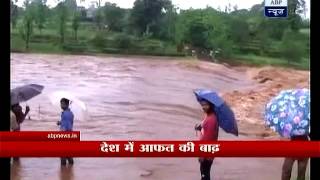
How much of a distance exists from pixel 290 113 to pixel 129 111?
1.09 metres

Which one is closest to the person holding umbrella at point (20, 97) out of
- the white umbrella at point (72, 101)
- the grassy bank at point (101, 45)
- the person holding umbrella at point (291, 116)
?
the white umbrella at point (72, 101)

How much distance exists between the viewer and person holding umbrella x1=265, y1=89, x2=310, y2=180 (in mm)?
4141

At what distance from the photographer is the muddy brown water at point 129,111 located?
416 cm

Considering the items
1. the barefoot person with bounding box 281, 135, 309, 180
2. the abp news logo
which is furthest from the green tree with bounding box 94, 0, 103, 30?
the barefoot person with bounding box 281, 135, 309, 180

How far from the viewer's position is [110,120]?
13.8ft

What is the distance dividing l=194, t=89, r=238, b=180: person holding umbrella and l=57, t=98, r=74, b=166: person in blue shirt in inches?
33.4

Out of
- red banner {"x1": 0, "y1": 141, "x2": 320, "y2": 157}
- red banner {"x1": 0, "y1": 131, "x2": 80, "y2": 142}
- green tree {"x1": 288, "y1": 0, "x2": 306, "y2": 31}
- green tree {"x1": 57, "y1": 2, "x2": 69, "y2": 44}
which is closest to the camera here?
red banner {"x1": 0, "y1": 141, "x2": 320, "y2": 157}

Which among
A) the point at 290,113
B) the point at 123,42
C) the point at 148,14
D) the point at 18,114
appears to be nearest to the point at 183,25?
the point at 148,14

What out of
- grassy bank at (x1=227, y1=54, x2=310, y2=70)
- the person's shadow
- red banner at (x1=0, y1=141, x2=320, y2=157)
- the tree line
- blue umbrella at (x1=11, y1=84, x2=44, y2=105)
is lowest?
the person's shadow

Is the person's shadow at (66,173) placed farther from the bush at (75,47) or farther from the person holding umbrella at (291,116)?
the person holding umbrella at (291,116)

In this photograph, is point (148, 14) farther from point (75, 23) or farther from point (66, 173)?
point (66, 173)

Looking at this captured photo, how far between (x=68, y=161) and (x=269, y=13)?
167 centimetres
